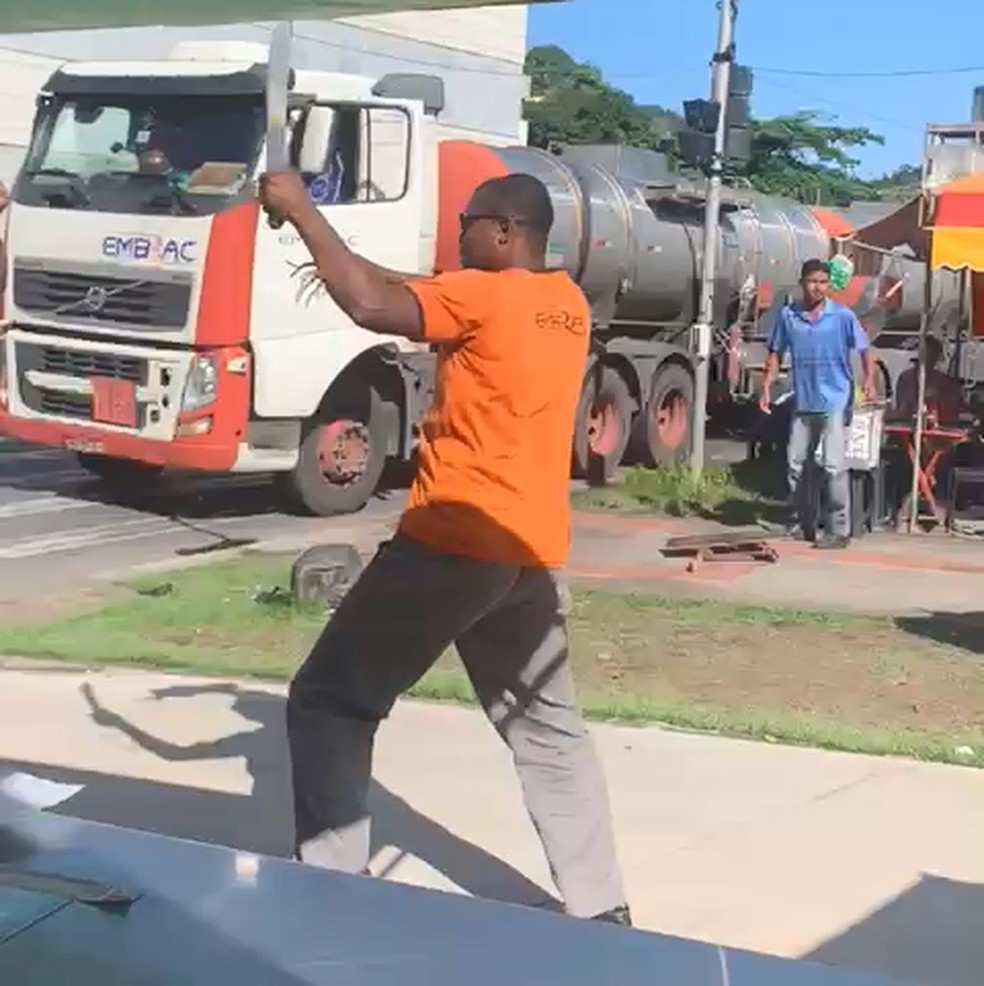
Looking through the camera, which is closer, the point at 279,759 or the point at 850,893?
the point at 850,893

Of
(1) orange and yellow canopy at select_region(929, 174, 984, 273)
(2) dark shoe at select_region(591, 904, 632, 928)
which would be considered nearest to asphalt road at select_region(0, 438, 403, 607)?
(1) orange and yellow canopy at select_region(929, 174, 984, 273)

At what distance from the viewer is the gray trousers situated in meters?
4.42

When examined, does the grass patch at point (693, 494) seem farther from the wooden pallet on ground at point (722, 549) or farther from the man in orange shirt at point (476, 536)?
the man in orange shirt at point (476, 536)

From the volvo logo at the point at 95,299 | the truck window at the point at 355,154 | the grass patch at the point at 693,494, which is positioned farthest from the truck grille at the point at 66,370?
the grass patch at the point at 693,494

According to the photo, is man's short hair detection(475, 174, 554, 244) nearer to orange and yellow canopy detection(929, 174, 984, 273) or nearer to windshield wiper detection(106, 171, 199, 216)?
windshield wiper detection(106, 171, 199, 216)

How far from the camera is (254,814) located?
226 inches

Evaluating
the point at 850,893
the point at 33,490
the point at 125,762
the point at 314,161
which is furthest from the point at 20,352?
the point at 850,893

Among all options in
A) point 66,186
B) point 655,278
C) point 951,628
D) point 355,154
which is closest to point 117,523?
point 66,186

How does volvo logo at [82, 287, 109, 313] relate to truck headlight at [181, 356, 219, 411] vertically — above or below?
above

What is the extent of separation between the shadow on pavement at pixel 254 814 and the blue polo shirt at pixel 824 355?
6391 millimetres

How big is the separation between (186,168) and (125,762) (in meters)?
7.31

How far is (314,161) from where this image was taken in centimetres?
1238

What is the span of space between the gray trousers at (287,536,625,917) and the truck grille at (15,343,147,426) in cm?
838

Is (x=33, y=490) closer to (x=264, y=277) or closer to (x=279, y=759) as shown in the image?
(x=264, y=277)
